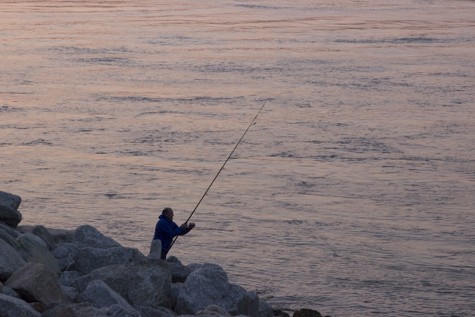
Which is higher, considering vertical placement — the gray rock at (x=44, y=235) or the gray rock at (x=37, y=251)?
the gray rock at (x=37, y=251)

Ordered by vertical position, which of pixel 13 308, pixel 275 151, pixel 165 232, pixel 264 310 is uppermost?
pixel 13 308

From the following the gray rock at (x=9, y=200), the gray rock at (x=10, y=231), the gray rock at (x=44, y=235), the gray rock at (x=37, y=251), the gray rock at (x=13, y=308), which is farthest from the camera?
the gray rock at (x=9, y=200)

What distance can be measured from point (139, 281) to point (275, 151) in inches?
274

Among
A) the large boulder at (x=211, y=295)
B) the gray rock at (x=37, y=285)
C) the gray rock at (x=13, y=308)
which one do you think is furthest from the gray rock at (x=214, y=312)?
the gray rock at (x=13, y=308)

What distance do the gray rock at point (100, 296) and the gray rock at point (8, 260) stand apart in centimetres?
44

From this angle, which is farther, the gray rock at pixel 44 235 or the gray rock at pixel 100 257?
the gray rock at pixel 44 235

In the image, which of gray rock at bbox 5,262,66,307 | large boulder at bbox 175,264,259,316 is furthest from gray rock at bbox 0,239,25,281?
large boulder at bbox 175,264,259,316

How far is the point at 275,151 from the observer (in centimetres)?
1373

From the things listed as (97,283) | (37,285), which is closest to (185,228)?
(97,283)

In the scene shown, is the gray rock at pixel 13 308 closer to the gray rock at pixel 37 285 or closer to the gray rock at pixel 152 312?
the gray rock at pixel 37 285

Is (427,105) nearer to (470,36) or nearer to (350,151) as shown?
(350,151)

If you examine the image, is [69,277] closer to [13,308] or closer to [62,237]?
[62,237]

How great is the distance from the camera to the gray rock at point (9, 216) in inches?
328

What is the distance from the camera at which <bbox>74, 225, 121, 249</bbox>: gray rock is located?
8.34 metres
